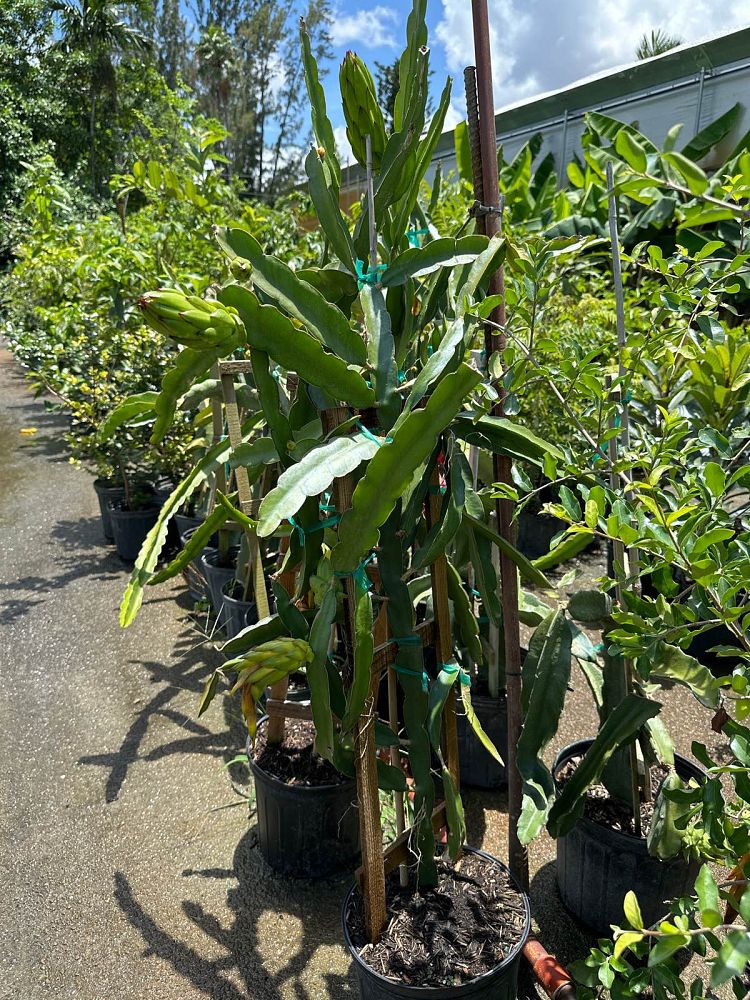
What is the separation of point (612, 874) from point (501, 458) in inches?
37.9

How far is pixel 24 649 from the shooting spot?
3.17m

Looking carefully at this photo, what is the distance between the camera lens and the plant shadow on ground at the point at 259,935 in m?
1.58

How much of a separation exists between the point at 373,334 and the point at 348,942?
113 centimetres

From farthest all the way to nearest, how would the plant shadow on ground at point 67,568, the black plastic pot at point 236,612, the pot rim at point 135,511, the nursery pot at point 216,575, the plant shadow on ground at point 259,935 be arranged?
the pot rim at point 135,511 → the plant shadow on ground at point 67,568 → the nursery pot at point 216,575 → the black plastic pot at point 236,612 → the plant shadow on ground at point 259,935

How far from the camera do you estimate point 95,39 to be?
589 inches

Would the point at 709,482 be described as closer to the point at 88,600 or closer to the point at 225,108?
the point at 88,600

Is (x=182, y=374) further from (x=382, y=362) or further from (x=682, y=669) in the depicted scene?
(x=682, y=669)

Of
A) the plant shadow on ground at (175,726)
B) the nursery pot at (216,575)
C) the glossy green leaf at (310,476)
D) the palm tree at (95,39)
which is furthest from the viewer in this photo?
the palm tree at (95,39)

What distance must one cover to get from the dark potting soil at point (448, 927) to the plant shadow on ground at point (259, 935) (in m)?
0.31

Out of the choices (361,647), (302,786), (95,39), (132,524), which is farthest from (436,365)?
(95,39)

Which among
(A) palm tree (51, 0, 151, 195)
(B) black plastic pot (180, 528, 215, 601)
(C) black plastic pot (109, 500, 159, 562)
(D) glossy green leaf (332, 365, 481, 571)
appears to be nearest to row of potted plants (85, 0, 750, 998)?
(D) glossy green leaf (332, 365, 481, 571)

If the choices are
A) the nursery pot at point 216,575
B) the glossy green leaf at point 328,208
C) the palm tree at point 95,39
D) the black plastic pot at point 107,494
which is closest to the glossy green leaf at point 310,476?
the glossy green leaf at point 328,208

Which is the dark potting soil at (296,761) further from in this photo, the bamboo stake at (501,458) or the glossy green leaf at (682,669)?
the glossy green leaf at (682,669)

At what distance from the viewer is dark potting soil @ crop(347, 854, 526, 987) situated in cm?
130
